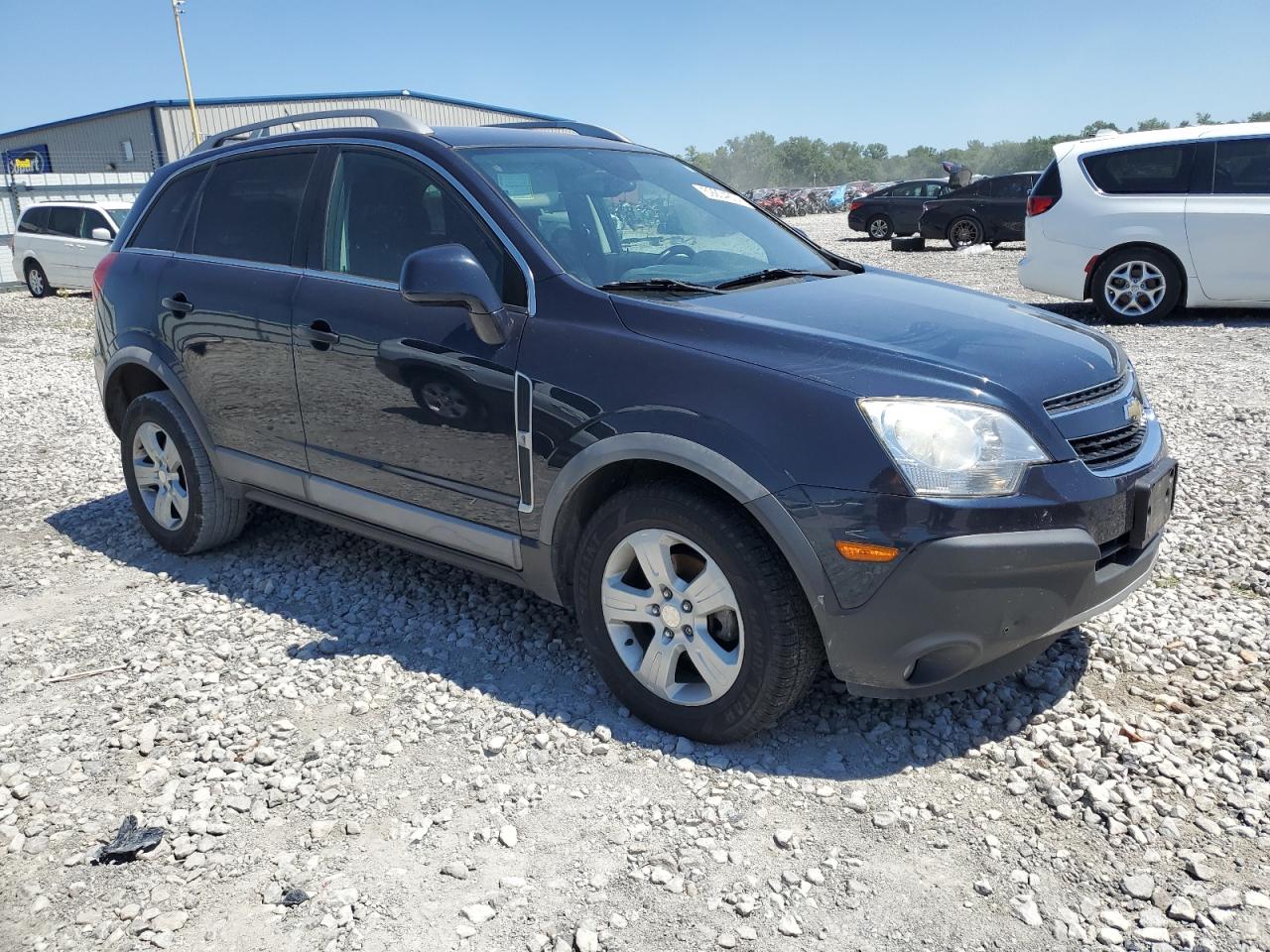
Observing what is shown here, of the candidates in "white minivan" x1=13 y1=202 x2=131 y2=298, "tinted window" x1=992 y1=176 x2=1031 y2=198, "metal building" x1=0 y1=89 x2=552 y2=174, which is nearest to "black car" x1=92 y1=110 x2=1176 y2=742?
"white minivan" x1=13 y1=202 x2=131 y2=298

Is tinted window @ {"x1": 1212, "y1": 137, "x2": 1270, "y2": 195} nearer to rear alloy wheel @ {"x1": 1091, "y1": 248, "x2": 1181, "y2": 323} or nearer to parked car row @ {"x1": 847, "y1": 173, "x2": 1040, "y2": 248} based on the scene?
rear alloy wheel @ {"x1": 1091, "y1": 248, "x2": 1181, "y2": 323}

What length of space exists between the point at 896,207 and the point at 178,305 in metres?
21.6

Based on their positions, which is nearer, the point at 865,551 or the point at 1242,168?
the point at 865,551

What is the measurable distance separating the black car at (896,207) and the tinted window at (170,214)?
68.4 feet

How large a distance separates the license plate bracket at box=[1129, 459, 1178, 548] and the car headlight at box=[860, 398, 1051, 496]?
399mm

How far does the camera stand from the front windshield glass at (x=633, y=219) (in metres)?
3.45

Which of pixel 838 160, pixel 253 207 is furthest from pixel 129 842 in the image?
pixel 838 160

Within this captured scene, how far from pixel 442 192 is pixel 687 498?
4.99 ft

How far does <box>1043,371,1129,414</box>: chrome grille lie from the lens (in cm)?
279

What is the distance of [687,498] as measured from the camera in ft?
9.41

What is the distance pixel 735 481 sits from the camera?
2.74m

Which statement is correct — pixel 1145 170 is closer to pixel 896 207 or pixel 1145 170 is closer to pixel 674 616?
pixel 674 616

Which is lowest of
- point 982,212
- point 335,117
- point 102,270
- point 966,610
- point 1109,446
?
point 966,610

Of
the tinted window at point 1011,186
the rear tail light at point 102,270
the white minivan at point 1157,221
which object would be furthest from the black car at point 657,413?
the tinted window at point 1011,186
